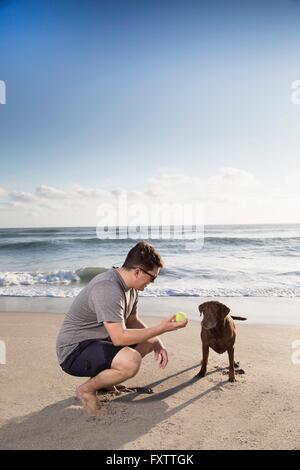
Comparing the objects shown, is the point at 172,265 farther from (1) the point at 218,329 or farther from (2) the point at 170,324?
(2) the point at 170,324

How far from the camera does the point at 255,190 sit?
25.9m

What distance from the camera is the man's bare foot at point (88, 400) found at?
125 inches

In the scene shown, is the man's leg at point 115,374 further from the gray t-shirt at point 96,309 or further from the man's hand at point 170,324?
the man's hand at point 170,324

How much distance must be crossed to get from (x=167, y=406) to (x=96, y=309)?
0.98 metres

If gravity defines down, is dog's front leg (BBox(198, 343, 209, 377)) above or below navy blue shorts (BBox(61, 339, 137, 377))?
below

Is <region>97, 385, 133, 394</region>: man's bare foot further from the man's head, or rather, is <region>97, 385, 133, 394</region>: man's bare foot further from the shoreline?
the shoreline

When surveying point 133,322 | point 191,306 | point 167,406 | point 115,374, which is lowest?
point 191,306

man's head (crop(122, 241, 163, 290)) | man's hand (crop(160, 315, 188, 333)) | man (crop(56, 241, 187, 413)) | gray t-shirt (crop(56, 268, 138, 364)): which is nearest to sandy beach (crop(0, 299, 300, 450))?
man (crop(56, 241, 187, 413))

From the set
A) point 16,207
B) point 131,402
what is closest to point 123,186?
point 16,207

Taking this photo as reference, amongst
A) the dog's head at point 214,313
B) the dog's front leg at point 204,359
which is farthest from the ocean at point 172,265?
the dog's head at point 214,313

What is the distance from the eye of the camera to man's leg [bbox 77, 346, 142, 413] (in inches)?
123

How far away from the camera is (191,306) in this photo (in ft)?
25.6

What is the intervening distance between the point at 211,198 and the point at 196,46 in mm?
19187

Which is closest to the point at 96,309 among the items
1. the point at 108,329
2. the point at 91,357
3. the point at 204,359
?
the point at 108,329
